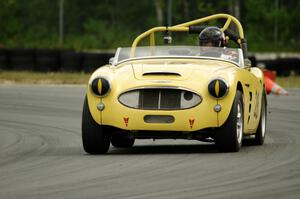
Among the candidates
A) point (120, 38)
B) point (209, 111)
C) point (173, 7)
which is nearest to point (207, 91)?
point (209, 111)

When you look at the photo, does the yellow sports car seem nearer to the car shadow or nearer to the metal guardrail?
the car shadow

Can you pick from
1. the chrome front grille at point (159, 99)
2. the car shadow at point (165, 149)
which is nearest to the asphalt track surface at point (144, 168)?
the car shadow at point (165, 149)

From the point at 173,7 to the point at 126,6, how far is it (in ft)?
28.2

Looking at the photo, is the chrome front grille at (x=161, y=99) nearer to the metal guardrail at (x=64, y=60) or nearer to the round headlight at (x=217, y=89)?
the round headlight at (x=217, y=89)

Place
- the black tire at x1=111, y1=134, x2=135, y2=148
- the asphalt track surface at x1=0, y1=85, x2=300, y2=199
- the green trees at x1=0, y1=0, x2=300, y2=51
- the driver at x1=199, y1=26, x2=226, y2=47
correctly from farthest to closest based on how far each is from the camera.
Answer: the green trees at x1=0, y1=0, x2=300, y2=51 → the driver at x1=199, y1=26, x2=226, y2=47 → the black tire at x1=111, y1=134, x2=135, y2=148 → the asphalt track surface at x1=0, y1=85, x2=300, y2=199

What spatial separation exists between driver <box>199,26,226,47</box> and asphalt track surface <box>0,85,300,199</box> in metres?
1.16

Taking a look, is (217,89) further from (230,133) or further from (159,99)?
(159,99)

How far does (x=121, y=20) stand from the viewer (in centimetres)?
7562

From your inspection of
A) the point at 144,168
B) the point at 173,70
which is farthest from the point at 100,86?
the point at 144,168

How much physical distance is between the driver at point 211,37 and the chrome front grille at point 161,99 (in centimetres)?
217

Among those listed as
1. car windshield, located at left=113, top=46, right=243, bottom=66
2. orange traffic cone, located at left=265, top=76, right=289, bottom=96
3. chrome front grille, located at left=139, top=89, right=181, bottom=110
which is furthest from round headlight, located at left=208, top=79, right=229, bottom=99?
orange traffic cone, located at left=265, top=76, right=289, bottom=96

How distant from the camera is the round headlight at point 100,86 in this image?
34.5ft

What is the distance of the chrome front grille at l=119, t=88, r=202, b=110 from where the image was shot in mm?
10328

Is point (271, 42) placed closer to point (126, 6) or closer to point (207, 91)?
point (126, 6)
